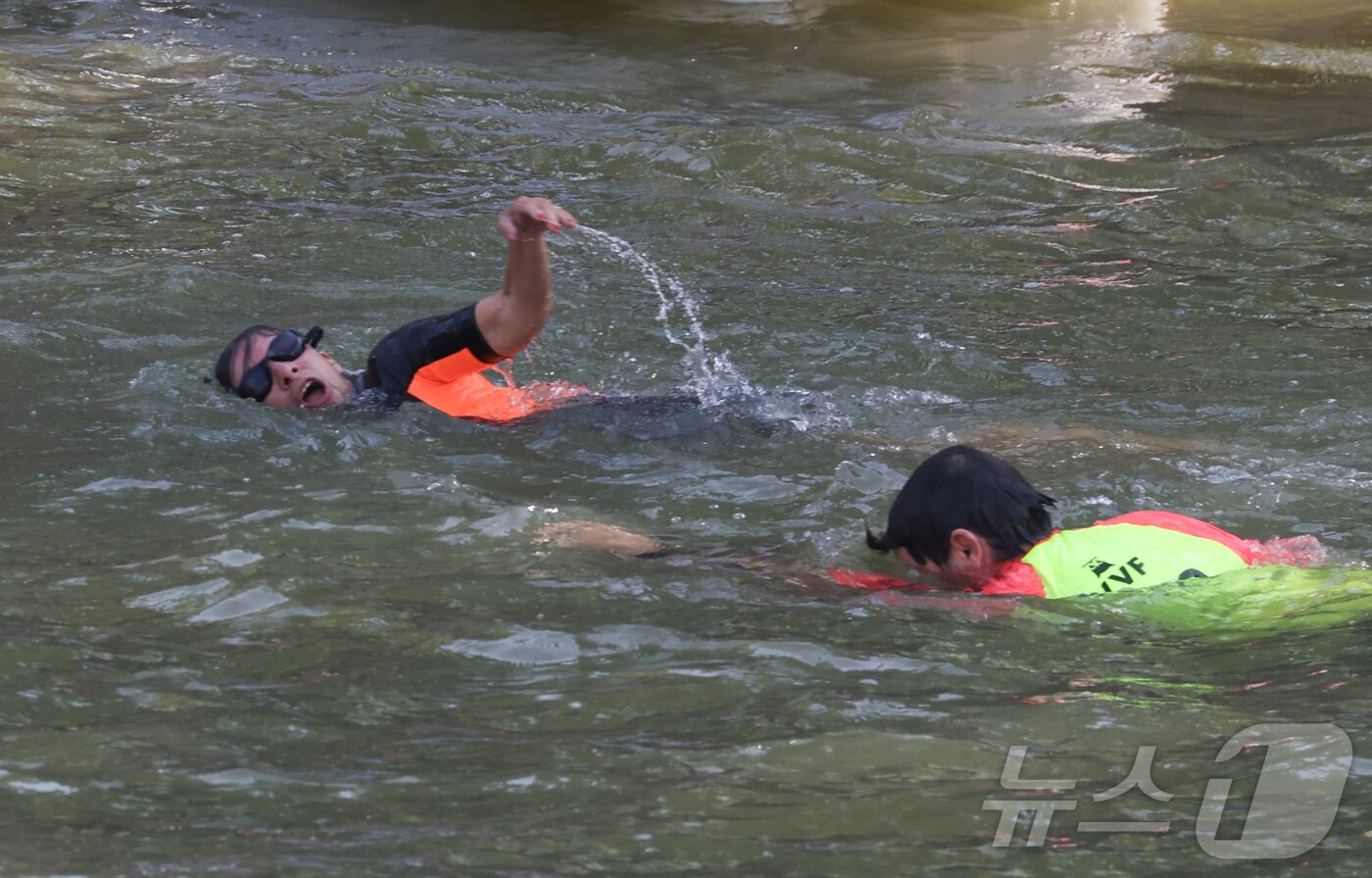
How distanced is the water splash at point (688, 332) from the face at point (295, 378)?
123cm

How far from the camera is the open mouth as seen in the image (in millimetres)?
6016

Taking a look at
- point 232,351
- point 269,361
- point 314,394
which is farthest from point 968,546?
point 232,351

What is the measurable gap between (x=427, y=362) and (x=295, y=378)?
582 millimetres

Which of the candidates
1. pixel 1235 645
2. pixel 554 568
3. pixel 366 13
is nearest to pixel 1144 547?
pixel 1235 645

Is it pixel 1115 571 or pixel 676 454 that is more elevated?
pixel 1115 571

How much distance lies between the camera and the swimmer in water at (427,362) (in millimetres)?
5523

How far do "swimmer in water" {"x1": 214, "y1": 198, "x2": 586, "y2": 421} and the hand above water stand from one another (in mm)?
161

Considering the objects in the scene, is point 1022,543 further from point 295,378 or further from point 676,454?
point 295,378

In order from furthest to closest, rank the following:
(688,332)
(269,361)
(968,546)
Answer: (688,332) → (269,361) → (968,546)

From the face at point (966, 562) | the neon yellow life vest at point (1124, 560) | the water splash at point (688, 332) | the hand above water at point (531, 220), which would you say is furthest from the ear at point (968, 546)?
the water splash at point (688, 332)

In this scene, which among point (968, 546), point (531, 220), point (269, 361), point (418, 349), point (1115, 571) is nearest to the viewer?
point (1115, 571)

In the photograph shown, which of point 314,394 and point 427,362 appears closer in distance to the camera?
point 427,362

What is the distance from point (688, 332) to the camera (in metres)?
7.54

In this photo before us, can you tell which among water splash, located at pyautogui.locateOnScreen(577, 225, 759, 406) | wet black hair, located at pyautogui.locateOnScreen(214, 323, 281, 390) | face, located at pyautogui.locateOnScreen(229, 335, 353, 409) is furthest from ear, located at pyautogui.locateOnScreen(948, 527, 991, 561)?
wet black hair, located at pyautogui.locateOnScreen(214, 323, 281, 390)
